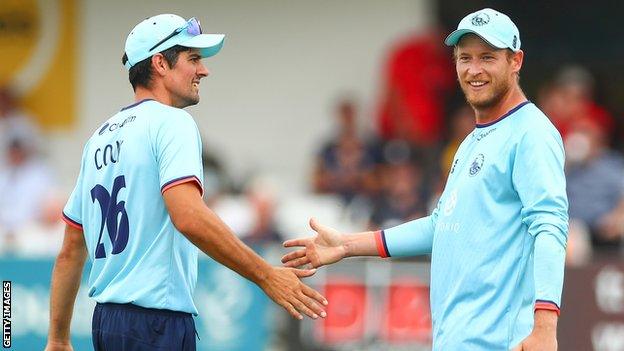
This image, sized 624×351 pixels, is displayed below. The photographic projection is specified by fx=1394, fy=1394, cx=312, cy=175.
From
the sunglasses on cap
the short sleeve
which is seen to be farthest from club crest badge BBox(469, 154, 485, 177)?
the sunglasses on cap

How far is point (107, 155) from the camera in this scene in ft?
19.9

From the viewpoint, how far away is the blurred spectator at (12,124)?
14258 mm

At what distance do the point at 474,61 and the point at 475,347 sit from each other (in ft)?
3.91

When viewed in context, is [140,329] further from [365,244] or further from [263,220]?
[263,220]

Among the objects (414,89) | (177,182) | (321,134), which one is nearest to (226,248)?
(177,182)

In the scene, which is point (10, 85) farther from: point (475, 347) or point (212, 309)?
point (475, 347)

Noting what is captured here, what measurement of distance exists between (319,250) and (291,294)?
24.5 inches

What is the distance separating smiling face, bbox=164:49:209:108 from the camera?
6.15 metres

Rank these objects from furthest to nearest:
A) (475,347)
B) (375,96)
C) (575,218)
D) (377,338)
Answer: (375,96) < (575,218) < (377,338) < (475,347)

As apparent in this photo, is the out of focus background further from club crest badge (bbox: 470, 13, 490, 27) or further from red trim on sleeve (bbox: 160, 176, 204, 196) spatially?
club crest badge (bbox: 470, 13, 490, 27)

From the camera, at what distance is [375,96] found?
14664 mm

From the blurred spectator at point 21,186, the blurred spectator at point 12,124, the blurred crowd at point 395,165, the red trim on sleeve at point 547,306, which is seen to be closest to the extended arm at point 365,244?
the red trim on sleeve at point 547,306

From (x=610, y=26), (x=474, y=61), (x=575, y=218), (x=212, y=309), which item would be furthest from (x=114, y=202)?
(x=610, y=26)

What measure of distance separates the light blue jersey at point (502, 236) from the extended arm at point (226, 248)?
601 mm
